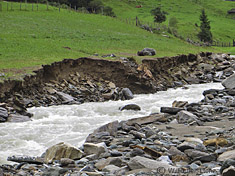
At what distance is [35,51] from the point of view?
2942 cm

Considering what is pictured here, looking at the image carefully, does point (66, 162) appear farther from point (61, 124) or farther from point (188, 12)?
point (188, 12)

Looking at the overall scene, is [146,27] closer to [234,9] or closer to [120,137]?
[120,137]

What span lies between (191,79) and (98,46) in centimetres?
965

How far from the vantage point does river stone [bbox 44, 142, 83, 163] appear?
10570mm

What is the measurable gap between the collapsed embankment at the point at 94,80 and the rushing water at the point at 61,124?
1210mm

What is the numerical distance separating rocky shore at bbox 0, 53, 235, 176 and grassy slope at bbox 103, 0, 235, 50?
6122 cm

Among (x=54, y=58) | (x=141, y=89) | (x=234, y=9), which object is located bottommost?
(x=141, y=89)

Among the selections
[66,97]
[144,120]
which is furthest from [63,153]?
[66,97]

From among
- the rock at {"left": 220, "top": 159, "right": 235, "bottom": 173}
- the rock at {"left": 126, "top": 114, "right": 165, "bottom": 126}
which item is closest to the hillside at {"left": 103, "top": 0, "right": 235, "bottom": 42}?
the rock at {"left": 126, "top": 114, "right": 165, "bottom": 126}

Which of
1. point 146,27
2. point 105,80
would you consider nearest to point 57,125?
point 105,80

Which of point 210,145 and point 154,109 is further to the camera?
point 154,109

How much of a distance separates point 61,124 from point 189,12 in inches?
4379

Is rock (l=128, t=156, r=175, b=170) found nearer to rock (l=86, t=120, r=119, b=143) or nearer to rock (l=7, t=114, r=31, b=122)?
rock (l=86, t=120, r=119, b=143)

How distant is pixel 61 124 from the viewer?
16.2 meters
